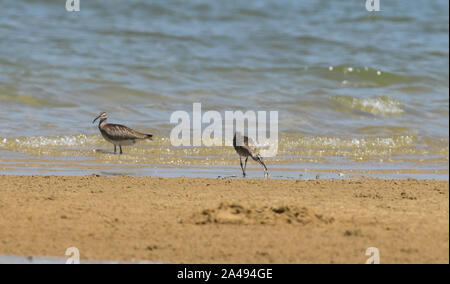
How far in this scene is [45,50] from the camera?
17172mm

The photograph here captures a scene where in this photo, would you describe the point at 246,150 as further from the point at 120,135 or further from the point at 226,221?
the point at 226,221

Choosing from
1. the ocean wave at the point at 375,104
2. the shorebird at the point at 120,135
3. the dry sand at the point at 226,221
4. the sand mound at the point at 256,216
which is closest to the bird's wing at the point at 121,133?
the shorebird at the point at 120,135

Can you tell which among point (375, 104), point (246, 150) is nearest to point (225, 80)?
point (375, 104)

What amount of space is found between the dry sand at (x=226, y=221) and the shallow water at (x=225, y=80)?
143cm

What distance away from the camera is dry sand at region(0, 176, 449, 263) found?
551 cm

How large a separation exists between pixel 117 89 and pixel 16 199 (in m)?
7.55

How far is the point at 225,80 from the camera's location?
52.0 feet

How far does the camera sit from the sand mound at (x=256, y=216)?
20.3 feet

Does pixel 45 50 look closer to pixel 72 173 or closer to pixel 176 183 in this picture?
pixel 72 173

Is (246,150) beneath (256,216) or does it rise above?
above

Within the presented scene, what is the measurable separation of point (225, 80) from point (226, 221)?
9827 mm

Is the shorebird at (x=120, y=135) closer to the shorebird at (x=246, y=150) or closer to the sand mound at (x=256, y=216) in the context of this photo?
the shorebird at (x=246, y=150)

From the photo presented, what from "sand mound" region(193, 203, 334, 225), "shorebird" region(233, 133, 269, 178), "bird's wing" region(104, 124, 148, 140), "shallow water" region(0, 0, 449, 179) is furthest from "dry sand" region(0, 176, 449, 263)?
"bird's wing" region(104, 124, 148, 140)

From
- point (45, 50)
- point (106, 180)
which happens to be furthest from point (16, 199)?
point (45, 50)
